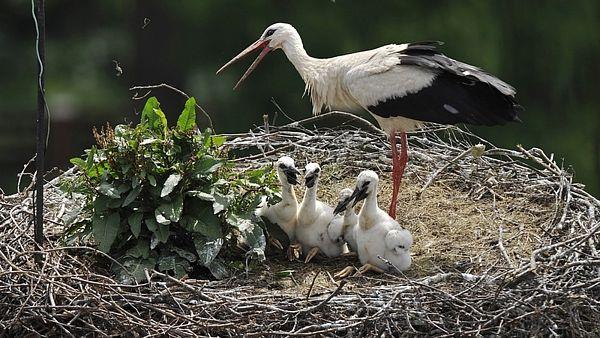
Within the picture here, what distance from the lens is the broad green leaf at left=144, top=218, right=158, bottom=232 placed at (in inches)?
238

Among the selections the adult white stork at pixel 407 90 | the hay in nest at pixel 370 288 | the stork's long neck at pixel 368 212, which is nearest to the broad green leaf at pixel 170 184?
the hay in nest at pixel 370 288

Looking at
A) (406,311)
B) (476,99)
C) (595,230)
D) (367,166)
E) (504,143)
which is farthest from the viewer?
(504,143)

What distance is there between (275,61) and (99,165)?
563 centimetres

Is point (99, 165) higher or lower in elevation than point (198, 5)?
higher

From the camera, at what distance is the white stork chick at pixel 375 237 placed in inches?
246

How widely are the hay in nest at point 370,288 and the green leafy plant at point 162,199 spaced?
135 millimetres

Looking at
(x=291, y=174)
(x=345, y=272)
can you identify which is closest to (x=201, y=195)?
(x=291, y=174)

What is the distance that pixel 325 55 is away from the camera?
10969 millimetres

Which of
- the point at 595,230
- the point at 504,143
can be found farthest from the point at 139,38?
the point at 595,230

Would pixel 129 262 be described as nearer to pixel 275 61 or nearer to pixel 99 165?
pixel 99 165

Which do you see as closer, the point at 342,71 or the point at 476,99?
the point at 476,99

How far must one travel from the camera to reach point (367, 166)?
7719mm

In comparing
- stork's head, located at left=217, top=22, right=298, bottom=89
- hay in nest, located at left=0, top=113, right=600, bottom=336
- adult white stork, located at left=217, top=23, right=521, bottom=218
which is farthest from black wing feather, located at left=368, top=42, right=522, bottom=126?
stork's head, located at left=217, top=22, right=298, bottom=89

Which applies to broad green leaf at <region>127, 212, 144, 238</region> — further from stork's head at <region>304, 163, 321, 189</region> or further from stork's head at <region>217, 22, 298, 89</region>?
stork's head at <region>217, 22, 298, 89</region>
